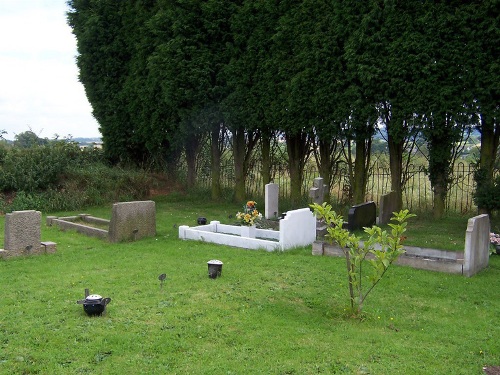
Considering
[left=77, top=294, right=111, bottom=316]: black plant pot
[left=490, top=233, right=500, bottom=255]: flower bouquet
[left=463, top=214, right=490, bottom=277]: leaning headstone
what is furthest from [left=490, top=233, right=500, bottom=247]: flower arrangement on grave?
[left=77, top=294, right=111, bottom=316]: black plant pot

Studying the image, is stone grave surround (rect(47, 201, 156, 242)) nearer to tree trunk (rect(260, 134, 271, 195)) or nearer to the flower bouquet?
tree trunk (rect(260, 134, 271, 195))

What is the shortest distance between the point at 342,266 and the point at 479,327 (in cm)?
305

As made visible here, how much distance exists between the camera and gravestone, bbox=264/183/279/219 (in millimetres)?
13508

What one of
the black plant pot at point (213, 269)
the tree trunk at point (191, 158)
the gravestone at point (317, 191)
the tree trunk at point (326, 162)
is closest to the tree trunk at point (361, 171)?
the tree trunk at point (326, 162)

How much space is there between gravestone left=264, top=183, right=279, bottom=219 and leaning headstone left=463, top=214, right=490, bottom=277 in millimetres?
5785

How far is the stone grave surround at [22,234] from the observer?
9461 mm

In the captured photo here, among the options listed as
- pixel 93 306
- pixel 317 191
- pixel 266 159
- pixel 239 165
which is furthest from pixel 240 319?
pixel 239 165

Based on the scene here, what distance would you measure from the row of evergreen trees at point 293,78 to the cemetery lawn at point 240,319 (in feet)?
15.7

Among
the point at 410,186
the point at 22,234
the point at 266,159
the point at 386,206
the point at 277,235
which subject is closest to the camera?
the point at 22,234

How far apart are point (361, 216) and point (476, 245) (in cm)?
372

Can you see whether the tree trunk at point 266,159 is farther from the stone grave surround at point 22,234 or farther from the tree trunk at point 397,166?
the stone grave surround at point 22,234

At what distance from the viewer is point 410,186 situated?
1543cm

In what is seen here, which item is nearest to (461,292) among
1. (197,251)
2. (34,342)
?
(197,251)

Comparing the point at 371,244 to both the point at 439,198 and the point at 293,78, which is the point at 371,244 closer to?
the point at 439,198
